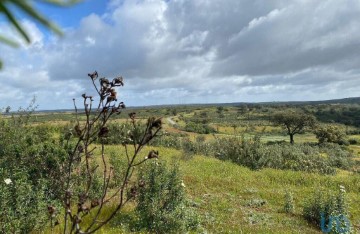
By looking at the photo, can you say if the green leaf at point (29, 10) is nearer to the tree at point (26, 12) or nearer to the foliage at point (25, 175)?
the tree at point (26, 12)

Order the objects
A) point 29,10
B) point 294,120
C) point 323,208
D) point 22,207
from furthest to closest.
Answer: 1. point 294,120
2. point 323,208
3. point 22,207
4. point 29,10

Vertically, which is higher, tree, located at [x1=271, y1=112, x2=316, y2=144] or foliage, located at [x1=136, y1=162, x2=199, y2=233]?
foliage, located at [x1=136, y1=162, x2=199, y2=233]

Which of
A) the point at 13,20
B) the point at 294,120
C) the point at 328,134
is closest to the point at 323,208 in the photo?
the point at 13,20

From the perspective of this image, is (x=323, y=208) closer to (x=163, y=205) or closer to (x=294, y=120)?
(x=163, y=205)

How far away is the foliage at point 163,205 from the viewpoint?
929cm

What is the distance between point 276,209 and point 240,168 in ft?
26.7

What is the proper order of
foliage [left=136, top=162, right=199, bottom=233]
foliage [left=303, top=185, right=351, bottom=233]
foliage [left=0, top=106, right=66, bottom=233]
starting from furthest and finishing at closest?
1. foliage [left=303, top=185, right=351, bottom=233]
2. foliage [left=136, top=162, right=199, bottom=233]
3. foliage [left=0, top=106, right=66, bottom=233]

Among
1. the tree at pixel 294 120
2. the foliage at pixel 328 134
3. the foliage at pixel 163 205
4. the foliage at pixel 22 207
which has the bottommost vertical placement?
the foliage at pixel 328 134

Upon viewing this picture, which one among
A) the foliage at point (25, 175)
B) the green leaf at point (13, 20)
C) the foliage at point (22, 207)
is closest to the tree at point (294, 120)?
the foliage at point (25, 175)

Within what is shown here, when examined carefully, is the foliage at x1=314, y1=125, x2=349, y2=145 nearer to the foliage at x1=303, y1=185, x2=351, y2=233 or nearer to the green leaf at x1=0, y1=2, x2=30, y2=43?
the foliage at x1=303, y1=185, x2=351, y2=233

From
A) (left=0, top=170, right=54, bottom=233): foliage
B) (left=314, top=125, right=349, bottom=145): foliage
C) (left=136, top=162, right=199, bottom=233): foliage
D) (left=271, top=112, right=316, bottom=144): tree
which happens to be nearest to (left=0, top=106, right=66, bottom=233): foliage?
(left=0, top=170, right=54, bottom=233): foliage

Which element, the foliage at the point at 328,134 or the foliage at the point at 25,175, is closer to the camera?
the foliage at the point at 25,175

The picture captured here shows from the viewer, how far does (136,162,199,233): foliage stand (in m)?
9.29

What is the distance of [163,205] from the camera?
1043cm
